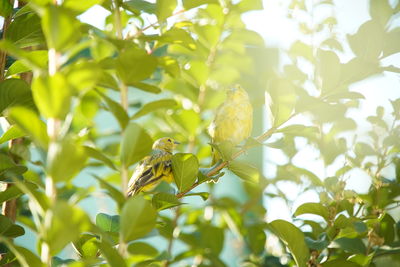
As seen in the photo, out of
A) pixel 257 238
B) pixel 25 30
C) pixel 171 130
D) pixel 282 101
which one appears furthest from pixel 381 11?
pixel 171 130

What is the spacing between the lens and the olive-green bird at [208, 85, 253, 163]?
1228 millimetres

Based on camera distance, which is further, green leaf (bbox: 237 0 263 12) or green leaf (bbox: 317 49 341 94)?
green leaf (bbox: 237 0 263 12)

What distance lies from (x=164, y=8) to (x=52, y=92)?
1.06 ft

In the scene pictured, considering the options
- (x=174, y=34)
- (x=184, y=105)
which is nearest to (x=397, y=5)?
(x=174, y=34)

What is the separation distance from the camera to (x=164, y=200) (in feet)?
1.94

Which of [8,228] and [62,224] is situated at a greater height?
[62,224]

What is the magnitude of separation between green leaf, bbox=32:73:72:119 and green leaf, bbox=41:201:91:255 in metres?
0.08

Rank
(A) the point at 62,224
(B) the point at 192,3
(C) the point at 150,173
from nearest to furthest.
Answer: (A) the point at 62,224 → (B) the point at 192,3 → (C) the point at 150,173

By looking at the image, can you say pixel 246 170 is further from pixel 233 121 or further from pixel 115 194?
pixel 233 121

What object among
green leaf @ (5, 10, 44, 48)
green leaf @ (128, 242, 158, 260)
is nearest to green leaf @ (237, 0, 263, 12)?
green leaf @ (5, 10, 44, 48)

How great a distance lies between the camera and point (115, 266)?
42 centimetres

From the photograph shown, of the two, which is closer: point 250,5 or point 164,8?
point 164,8

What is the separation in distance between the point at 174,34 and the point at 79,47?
0.23 meters

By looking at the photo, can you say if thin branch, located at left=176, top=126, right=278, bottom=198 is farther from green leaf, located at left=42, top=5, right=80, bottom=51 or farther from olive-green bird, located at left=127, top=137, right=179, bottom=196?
green leaf, located at left=42, top=5, right=80, bottom=51
